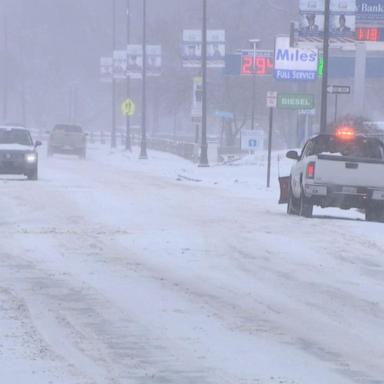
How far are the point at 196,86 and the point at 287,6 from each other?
3986cm

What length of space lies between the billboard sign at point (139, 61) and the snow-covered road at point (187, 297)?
4395cm

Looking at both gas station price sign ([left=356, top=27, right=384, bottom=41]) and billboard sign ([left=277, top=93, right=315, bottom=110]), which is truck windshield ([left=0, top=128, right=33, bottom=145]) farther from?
gas station price sign ([left=356, top=27, right=384, bottom=41])

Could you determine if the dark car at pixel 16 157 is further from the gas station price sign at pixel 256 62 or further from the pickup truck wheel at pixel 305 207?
the gas station price sign at pixel 256 62

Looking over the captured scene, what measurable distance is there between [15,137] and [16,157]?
1339 mm

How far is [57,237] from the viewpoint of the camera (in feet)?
61.5

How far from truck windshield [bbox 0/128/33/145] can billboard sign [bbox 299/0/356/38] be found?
12212mm

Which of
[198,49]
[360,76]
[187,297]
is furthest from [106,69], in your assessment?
[187,297]

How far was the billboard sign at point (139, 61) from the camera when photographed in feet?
225

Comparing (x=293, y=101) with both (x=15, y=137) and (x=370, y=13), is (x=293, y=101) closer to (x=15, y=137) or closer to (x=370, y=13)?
(x=15, y=137)

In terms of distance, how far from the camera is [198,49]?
59.3 m

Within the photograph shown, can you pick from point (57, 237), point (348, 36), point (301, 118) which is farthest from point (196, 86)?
point (57, 237)

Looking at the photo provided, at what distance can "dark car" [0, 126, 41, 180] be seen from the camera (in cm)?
3616

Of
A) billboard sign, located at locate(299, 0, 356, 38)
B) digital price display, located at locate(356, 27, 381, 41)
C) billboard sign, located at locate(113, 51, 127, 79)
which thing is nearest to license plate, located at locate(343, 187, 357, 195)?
billboard sign, located at locate(299, 0, 356, 38)

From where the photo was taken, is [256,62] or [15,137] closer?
[15,137]
